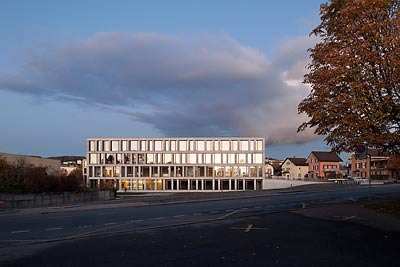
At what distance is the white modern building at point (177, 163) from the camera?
95.8 metres

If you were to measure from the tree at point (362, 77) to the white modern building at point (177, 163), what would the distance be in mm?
77106

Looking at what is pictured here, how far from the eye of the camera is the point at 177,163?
97.6 m

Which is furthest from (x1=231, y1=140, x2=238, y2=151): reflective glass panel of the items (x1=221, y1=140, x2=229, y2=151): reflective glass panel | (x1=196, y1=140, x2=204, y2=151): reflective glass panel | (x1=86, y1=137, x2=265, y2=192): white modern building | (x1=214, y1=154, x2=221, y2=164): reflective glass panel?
(x1=196, y1=140, x2=204, y2=151): reflective glass panel

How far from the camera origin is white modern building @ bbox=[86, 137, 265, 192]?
9581cm

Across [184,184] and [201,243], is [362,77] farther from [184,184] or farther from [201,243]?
[184,184]

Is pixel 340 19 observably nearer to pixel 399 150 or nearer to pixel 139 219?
pixel 399 150

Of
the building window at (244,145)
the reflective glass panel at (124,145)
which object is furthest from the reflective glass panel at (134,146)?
the building window at (244,145)

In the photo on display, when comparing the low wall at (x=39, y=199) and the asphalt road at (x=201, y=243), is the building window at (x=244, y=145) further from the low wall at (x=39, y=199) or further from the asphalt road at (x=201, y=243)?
the asphalt road at (x=201, y=243)

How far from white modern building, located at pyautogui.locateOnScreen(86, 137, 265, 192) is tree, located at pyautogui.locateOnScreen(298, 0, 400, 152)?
253 feet

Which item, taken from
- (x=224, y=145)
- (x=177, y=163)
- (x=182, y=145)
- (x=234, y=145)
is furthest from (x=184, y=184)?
(x=234, y=145)

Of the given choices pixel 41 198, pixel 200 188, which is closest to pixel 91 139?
pixel 200 188

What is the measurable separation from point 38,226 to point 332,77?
12396 mm

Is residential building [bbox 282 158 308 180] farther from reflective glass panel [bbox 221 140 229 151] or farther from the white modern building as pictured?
reflective glass panel [bbox 221 140 229 151]

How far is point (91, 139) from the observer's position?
10050 centimetres
